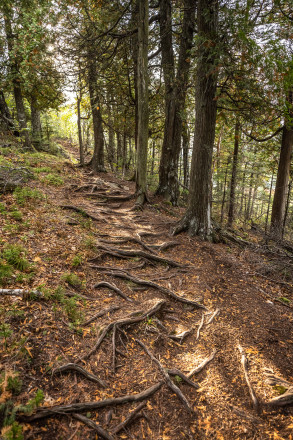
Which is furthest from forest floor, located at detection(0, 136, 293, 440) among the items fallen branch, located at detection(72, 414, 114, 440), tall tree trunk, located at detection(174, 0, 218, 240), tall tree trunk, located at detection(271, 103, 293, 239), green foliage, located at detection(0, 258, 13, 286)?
tall tree trunk, located at detection(271, 103, 293, 239)

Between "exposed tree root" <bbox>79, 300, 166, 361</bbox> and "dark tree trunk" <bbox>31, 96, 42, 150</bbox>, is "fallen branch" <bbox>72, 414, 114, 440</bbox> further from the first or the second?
"dark tree trunk" <bbox>31, 96, 42, 150</bbox>

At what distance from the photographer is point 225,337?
409cm

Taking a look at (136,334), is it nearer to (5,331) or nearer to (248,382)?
(248,382)

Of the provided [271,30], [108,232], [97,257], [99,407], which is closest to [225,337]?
[99,407]

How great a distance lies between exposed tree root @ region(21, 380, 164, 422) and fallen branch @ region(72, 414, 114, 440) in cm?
7

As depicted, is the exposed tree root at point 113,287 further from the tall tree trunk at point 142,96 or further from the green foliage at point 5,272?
the tall tree trunk at point 142,96

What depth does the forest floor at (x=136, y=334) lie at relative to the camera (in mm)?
2545

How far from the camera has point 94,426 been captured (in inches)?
91.4

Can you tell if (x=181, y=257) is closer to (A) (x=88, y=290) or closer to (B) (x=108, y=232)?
(B) (x=108, y=232)

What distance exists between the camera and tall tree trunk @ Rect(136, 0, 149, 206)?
880 centimetres

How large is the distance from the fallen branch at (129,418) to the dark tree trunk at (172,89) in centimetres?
1005

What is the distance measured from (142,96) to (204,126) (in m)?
3.79

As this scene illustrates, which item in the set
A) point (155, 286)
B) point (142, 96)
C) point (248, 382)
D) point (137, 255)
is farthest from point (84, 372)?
point (142, 96)

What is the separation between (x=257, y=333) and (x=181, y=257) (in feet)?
9.74
